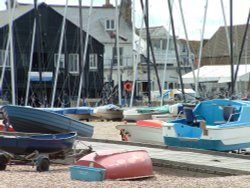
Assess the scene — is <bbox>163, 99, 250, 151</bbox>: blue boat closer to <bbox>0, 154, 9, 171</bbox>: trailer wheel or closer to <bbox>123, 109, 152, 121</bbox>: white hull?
<bbox>0, 154, 9, 171</bbox>: trailer wheel

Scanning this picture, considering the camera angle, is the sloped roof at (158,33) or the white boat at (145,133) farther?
the sloped roof at (158,33)

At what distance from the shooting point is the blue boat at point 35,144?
17.0 metres

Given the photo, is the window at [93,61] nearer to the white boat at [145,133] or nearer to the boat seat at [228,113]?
the white boat at [145,133]

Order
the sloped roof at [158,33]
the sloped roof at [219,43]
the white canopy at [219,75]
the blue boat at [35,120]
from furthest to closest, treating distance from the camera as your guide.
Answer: the sloped roof at [158,33], the sloped roof at [219,43], the white canopy at [219,75], the blue boat at [35,120]

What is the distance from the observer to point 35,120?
69.3ft

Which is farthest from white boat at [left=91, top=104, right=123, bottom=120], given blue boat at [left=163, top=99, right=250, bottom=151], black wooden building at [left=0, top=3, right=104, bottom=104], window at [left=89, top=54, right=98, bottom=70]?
window at [left=89, top=54, right=98, bottom=70]

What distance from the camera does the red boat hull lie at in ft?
45.2

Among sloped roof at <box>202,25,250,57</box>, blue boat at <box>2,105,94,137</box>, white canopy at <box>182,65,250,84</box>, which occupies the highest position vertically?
sloped roof at <box>202,25,250,57</box>

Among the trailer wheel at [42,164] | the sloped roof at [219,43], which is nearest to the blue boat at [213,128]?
the trailer wheel at [42,164]

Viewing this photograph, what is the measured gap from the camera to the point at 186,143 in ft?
62.3

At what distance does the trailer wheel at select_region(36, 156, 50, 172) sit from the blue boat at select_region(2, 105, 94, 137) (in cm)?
490

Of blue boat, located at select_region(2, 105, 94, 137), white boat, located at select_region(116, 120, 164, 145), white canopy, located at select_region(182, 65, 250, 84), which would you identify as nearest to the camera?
blue boat, located at select_region(2, 105, 94, 137)

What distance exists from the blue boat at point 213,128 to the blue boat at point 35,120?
12.3 ft

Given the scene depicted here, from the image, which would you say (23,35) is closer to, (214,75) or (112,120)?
(214,75)
